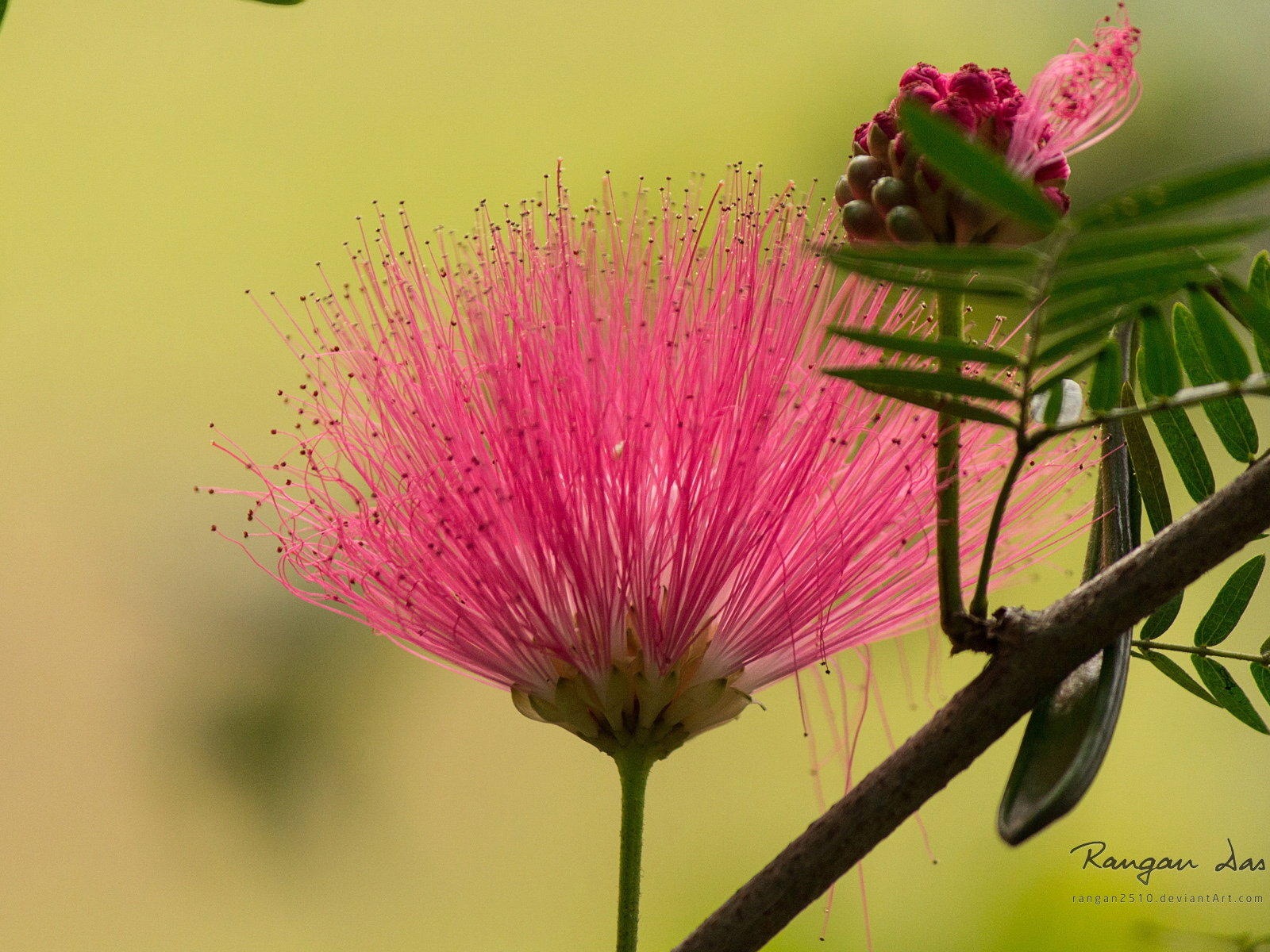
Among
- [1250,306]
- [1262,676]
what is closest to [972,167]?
[1250,306]

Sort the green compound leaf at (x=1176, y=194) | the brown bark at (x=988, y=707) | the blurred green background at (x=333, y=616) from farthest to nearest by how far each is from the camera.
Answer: the blurred green background at (x=333, y=616) < the brown bark at (x=988, y=707) < the green compound leaf at (x=1176, y=194)

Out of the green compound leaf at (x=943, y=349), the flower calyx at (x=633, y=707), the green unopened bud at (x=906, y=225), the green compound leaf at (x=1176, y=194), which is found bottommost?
the flower calyx at (x=633, y=707)

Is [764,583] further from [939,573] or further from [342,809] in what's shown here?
[342,809]

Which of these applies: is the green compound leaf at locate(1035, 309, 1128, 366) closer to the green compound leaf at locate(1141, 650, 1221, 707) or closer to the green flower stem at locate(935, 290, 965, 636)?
the green flower stem at locate(935, 290, 965, 636)

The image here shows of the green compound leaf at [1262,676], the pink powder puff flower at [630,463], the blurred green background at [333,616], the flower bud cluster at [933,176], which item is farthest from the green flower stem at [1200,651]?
the blurred green background at [333,616]

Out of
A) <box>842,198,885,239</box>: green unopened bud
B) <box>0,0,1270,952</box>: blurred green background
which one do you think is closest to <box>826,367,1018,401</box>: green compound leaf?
<box>842,198,885,239</box>: green unopened bud

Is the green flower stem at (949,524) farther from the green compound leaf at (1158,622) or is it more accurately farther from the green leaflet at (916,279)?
the green compound leaf at (1158,622)

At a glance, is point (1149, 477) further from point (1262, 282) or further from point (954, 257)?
point (954, 257)
